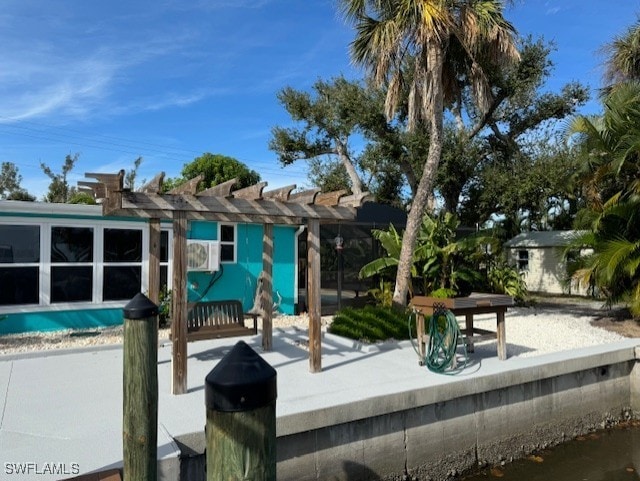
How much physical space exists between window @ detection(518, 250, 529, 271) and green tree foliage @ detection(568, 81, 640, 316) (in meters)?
11.0

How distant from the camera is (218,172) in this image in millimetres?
30078

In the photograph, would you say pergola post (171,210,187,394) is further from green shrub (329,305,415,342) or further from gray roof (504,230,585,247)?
gray roof (504,230,585,247)

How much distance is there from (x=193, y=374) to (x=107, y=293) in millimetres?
4900

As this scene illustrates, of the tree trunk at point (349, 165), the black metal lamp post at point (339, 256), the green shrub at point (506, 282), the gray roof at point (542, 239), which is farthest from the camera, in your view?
the gray roof at point (542, 239)

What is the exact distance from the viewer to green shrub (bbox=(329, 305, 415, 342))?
26.6ft

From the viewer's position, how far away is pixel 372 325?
838 cm

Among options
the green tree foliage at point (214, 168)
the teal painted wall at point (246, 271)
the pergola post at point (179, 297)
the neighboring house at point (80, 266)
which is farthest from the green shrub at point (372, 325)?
the green tree foliage at point (214, 168)

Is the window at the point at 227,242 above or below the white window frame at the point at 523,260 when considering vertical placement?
above

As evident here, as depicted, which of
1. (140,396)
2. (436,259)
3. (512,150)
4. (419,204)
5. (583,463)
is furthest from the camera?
(512,150)

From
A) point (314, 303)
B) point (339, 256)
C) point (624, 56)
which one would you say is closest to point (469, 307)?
point (314, 303)

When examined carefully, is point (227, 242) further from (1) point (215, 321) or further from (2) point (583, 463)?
(2) point (583, 463)

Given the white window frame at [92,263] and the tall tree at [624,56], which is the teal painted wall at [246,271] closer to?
the white window frame at [92,263]

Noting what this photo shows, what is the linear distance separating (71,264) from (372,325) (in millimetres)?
6241

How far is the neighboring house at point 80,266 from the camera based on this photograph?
9.04m
